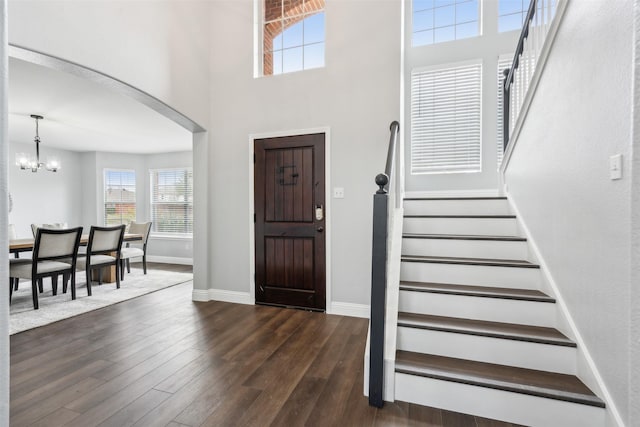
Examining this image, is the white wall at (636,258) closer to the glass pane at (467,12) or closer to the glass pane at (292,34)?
the glass pane at (292,34)

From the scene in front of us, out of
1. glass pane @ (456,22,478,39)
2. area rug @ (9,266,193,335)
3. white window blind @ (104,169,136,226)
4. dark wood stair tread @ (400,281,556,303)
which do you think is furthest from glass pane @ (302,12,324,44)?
white window blind @ (104,169,136,226)

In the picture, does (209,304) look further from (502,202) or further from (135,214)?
(135,214)

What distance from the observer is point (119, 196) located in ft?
24.0

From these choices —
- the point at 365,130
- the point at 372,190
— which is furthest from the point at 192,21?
the point at 372,190

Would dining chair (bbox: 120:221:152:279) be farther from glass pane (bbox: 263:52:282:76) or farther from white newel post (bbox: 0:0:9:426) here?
white newel post (bbox: 0:0:9:426)

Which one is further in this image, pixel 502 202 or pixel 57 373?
pixel 502 202

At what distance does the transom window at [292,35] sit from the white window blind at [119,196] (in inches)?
210

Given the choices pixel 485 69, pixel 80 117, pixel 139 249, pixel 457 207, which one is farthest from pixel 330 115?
pixel 139 249

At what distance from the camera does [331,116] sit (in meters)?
3.38

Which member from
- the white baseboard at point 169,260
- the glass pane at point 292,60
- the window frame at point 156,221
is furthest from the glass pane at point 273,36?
the white baseboard at point 169,260

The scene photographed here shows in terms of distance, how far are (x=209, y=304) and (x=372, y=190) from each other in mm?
2343

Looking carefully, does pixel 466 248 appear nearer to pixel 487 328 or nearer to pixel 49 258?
pixel 487 328

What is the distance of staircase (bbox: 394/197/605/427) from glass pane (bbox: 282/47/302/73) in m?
2.45

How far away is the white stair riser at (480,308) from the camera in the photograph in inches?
75.9
